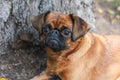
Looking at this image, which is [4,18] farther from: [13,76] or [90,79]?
[90,79]

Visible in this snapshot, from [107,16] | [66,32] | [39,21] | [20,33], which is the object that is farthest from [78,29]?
[107,16]

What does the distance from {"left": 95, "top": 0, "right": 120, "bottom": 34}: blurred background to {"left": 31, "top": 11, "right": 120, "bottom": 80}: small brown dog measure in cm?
279

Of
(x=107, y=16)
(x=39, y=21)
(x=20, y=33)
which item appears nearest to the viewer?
(x=39, y=21)

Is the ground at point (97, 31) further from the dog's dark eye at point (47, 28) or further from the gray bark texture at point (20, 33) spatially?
the dog's dark eye at point (47, 28)

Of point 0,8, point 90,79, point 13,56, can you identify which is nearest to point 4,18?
point 0,8

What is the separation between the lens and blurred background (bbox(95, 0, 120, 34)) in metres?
9.94

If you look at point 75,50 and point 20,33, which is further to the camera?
point 20,33

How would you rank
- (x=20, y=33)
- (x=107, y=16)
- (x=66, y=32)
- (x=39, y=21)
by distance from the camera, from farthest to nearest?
(x=107, y=16) < (x=20, y=33) < (x=39, y=21) < (x=66, y=32)

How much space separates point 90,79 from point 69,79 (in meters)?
0.34

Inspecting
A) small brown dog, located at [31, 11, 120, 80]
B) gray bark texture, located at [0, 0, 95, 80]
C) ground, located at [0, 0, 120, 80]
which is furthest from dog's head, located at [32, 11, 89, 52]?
ground, located at [0, 0, 120, 80]

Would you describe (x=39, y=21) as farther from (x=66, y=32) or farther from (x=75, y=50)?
(x=75, y=50)

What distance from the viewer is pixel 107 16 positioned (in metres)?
10.5

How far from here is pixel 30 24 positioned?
23.6ft

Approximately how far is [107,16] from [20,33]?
3.68 metres
